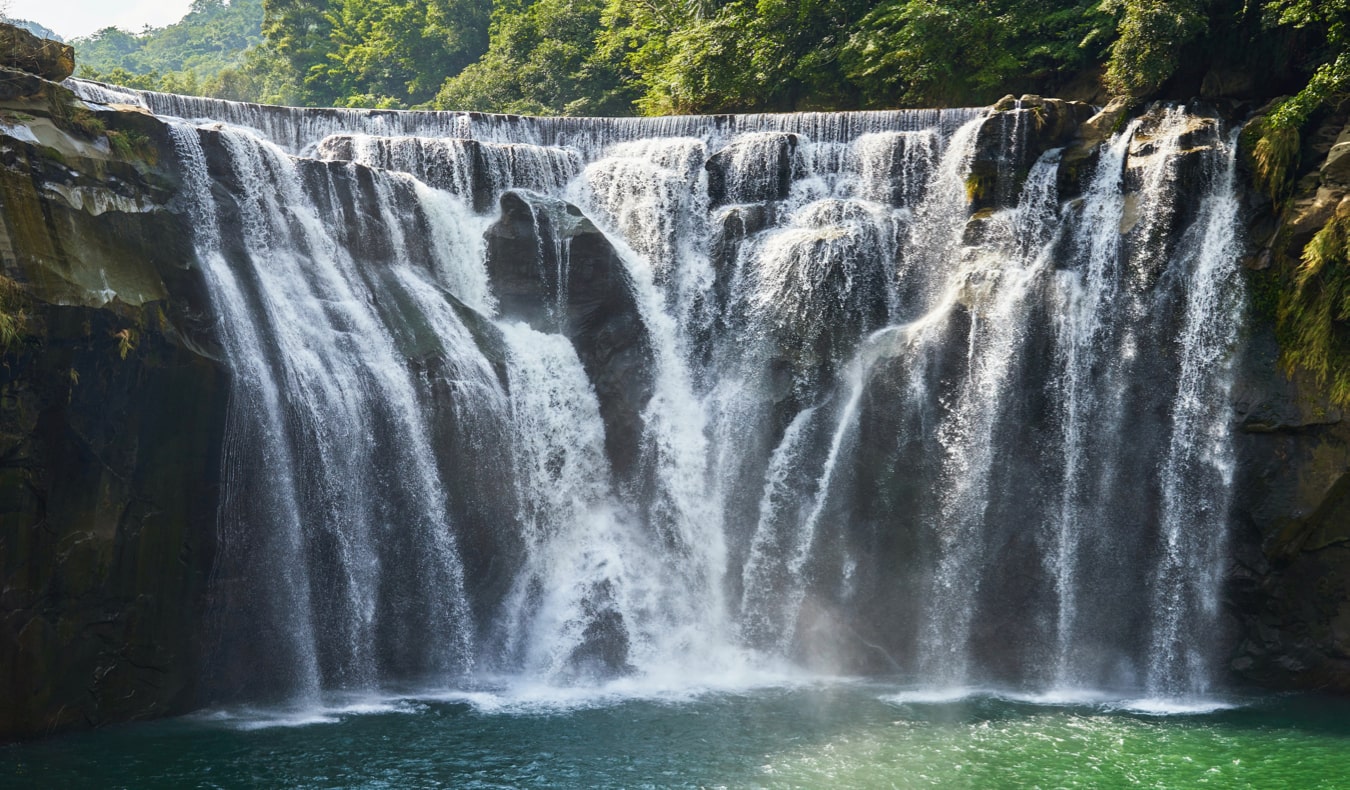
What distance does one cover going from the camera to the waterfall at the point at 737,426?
17.2m

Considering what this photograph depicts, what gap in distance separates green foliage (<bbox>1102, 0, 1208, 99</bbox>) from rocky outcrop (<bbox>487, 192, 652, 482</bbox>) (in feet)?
34.7

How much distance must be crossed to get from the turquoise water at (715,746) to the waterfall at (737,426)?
4.30 ft

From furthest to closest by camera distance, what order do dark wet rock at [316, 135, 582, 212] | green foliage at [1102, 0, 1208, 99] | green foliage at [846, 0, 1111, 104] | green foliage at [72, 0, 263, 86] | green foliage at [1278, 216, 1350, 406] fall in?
1. green foliage at [72, 0, 263, 86]
2. green foliage at [846, 0, 1111, 104]
3. dark wet rock at [316, 135, 582, 212]
4. green foliage at [1102, 0, 1208, 99]
5. green foliage at [1278, 216, 1350, 406]

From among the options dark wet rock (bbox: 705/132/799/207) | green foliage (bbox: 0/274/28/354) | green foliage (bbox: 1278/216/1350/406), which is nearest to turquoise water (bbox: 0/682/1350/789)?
green foliage (bbox: 1278/216/1350/406)

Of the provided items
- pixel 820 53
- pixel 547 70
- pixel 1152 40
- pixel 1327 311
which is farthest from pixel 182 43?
pixel 1327 311

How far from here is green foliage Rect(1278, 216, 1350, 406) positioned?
16484 mm

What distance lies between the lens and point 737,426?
1994 centimetres

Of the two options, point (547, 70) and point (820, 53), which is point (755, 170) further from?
point (547, 70)

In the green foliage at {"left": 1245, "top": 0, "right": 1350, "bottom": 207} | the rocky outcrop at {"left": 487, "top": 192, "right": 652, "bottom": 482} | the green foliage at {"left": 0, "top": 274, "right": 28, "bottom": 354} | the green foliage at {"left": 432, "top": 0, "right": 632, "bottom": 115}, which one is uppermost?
the green foliage at {"left": 432, "top": 0, "right": 632, "bottom": 115}

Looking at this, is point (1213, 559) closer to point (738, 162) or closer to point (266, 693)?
point (738, 162)

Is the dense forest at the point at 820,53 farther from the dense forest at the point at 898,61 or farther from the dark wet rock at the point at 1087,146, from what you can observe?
the dark wet rock at the point at 1087,146

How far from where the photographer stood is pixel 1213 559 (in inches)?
683

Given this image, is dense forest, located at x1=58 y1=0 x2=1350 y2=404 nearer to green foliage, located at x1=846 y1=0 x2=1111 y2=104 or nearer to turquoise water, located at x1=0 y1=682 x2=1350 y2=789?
green foliage, located at x1=846 y1=0 x2=1111 y2=104

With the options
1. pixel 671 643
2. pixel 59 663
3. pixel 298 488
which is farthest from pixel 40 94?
pixel 671 643
